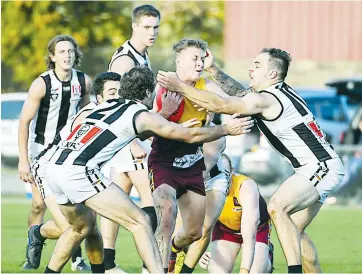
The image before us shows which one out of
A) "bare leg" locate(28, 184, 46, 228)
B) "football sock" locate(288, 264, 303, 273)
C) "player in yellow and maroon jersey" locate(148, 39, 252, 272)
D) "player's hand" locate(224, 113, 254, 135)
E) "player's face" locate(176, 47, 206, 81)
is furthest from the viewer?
"bare leg" locate(28, 184, 46, 228)

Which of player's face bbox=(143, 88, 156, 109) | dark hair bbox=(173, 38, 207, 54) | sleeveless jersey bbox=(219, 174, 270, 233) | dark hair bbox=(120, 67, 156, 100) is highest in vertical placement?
dark hair bbox=(173, 38, 207, 54)

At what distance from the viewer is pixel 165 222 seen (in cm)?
891

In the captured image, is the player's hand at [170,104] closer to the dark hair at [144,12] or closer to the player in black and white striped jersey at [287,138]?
the player in black and white striped jersey at [287,138]

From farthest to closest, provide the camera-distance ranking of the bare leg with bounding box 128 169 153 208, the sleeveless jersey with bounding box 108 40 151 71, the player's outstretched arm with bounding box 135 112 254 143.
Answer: the sleeveless jersey with bounding box 108 40 151 71
the bare leg with bounding box 128 169 153 208
the player's outstretched arm with bounding box 135 112 254 143

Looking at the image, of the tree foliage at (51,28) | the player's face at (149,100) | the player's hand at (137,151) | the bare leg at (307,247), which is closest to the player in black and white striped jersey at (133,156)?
the player's hand at (137,151)

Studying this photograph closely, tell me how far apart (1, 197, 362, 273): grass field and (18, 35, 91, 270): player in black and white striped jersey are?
2.25 feet

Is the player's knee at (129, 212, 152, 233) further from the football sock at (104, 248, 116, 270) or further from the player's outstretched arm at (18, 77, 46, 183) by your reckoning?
the player's outstretched arm at (18, 77, 46, 183)

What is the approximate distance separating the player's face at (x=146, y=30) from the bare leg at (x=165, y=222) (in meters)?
2.06


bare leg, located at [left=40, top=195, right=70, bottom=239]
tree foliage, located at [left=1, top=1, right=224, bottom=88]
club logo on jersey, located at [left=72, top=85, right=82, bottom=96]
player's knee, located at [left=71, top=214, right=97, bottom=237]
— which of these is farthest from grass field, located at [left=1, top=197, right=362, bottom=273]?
tree foliage, located at [left=1, top=1, right=224, bottom=88]

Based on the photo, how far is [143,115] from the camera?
27.1 ft

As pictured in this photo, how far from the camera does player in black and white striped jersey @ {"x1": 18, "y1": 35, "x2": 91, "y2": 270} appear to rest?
10906 mm

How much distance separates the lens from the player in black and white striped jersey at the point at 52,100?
35.8 ft

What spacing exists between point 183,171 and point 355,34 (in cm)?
2358

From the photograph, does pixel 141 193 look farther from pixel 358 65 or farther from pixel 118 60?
pixel 358 65
